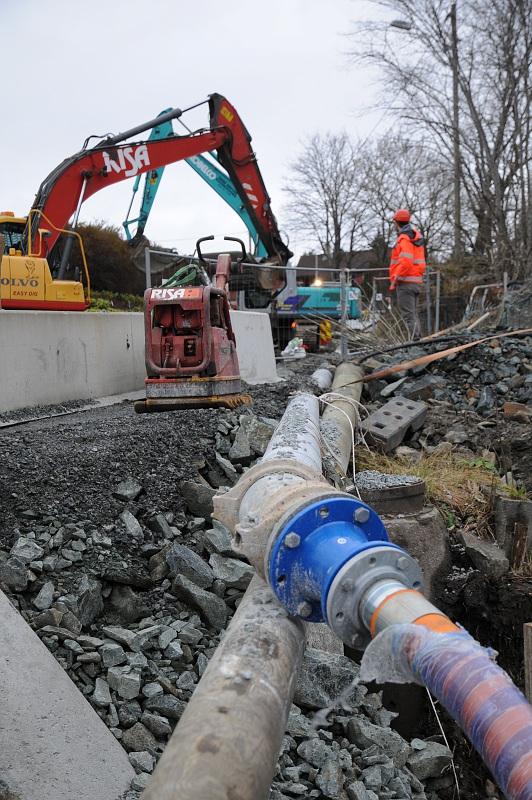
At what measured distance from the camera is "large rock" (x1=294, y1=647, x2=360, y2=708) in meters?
3.05

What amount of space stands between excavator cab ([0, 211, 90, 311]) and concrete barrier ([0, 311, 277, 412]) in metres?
0.26

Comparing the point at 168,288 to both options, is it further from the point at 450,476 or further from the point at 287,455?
the point at 287,455

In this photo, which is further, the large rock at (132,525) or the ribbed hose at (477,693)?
the large rock at (132,525)

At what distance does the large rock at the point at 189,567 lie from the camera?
3.61m

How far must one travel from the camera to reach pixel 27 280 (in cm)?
760

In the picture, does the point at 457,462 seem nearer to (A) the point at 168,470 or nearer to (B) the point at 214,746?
(A) the point at 168,470

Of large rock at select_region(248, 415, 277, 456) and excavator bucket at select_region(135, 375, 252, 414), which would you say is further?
excavator bucket at select_region(135, 375, 252, 414)

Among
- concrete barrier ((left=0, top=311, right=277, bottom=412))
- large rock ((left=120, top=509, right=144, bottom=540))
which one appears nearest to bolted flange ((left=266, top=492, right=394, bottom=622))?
large rock ((left=120, top=509, right=144, bottom=540))

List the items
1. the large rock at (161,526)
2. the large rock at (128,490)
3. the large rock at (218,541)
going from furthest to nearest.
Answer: the large rock at (128,490) < the large rock at (161,526) < the large rock at (218,541)

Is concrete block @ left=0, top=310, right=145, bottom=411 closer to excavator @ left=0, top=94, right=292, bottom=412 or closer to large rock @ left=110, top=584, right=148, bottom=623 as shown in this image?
excavator @ left=0, top=94, right=292, bottom=412

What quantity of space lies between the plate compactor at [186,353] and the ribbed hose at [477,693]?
17.7ft

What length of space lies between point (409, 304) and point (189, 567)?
8.85 metres

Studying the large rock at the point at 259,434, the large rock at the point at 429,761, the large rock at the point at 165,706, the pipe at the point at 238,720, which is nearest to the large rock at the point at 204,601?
the large rock at the point at 165,706

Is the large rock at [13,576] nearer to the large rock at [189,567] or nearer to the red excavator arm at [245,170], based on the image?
the large rock at [189,567]
